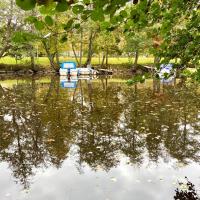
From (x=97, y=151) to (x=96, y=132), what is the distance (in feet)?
6.76

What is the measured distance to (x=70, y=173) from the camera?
8125mm

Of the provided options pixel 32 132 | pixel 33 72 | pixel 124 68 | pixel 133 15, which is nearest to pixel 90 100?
pixel 32 132

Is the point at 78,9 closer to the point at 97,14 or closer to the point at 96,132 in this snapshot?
the point at 97,14

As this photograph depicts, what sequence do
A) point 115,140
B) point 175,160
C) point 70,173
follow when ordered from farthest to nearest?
point 115,140, point 175,160, point 70,173

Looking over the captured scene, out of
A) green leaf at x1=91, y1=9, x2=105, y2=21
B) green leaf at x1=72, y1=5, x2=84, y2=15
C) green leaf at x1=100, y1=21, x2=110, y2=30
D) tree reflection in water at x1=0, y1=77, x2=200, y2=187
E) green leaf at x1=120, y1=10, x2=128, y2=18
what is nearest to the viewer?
green leaf at x1=91, y1=9, x2=105, y2=21

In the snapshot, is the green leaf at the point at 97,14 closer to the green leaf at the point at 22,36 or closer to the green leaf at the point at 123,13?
the green leaf at the point at 22,36

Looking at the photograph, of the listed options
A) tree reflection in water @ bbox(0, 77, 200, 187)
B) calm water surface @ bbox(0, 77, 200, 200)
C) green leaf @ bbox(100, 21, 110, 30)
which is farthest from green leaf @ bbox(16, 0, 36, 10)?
tree reflection in water @ bbox(0, 77, 200, 187)

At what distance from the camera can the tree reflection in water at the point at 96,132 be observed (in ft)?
29.9

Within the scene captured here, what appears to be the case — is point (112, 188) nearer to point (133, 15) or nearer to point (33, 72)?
point (133, 15)

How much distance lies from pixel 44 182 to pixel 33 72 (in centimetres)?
4090

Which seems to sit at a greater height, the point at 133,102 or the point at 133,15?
the point at 133,15

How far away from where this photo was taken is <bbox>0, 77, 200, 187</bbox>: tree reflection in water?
9.12 m

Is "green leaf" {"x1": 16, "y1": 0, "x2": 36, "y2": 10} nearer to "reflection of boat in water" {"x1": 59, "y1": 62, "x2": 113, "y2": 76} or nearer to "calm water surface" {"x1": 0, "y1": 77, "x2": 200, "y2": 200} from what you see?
"calm water surface" {"x1": 0, "y1": 77, "x2": 200, "y2": 200}

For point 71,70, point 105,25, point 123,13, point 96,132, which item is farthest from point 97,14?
point 71,70
